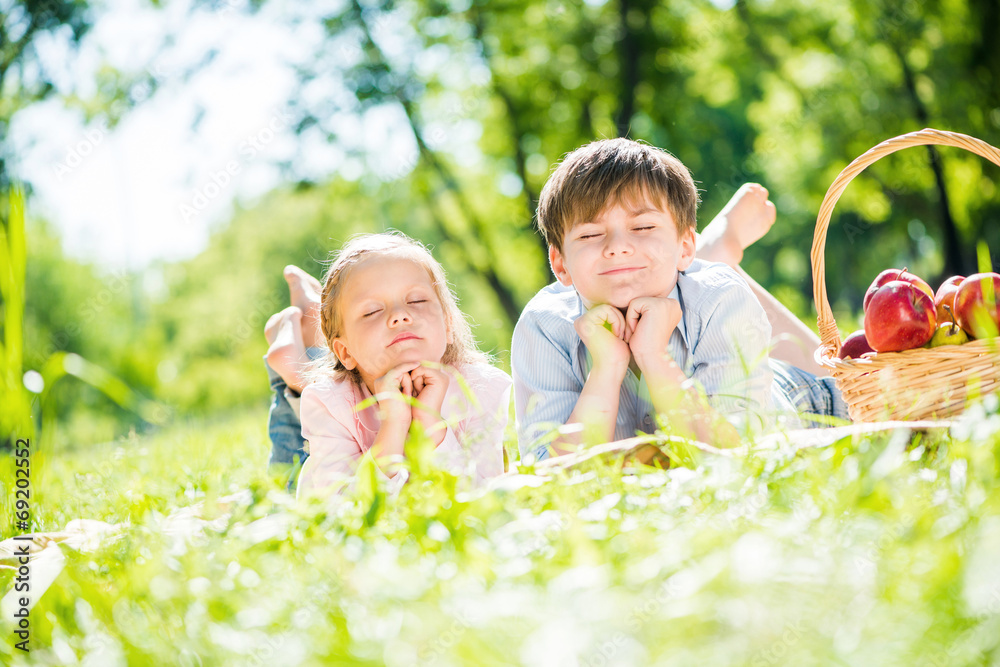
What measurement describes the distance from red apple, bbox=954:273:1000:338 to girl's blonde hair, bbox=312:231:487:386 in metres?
1.66

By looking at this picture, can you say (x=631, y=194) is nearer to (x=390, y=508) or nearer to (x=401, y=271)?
(x=401, y=271)

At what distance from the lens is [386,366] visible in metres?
2.63

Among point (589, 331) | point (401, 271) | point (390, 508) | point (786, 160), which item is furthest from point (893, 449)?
point (786, 160)

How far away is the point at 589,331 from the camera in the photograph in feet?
8.07

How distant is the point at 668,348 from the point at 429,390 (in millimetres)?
859

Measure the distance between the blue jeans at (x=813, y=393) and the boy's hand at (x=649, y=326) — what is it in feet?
3.80

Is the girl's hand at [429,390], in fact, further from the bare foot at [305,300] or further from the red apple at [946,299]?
the red apple at [946,299]

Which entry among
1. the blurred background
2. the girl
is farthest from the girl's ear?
the blurred background

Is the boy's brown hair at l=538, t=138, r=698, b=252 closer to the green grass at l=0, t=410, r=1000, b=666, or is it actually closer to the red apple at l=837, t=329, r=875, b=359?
the red apple at l=837, t=329, r=875, b=359

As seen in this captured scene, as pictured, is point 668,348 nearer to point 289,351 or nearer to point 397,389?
point 397,389

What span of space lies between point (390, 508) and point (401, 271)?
1367 millimetres

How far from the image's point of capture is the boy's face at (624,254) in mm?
2510

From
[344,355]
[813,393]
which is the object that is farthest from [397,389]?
[813,393]

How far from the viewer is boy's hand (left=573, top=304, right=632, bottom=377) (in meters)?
2.44
